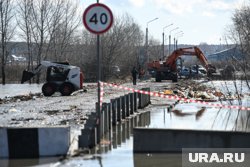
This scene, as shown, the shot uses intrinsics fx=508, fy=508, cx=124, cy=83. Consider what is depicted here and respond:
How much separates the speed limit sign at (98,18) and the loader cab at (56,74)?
19.4m

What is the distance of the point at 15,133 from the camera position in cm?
1043

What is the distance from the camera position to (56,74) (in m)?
31.1

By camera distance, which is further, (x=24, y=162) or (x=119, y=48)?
(x=119, y=48)

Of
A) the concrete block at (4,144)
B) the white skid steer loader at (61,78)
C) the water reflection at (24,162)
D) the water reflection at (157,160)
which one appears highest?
the white skid steer loader at (61,78)

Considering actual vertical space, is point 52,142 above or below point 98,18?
below

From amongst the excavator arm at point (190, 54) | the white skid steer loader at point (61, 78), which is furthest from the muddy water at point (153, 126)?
the excavator arm at point (190, 54)

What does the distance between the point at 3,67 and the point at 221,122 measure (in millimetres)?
→ 52807

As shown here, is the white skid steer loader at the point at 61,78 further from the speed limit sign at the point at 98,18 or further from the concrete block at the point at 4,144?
the concrete block at the point at 4,144

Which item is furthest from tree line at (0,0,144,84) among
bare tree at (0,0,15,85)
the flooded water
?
the flooded water

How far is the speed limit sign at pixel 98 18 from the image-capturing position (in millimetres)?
11594

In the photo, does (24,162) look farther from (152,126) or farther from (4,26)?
(4,26)

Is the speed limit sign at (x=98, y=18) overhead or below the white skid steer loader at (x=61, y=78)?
overhead

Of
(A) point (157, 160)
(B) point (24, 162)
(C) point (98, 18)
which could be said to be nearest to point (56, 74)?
(C) point (98, 18)

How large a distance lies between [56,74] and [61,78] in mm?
418
